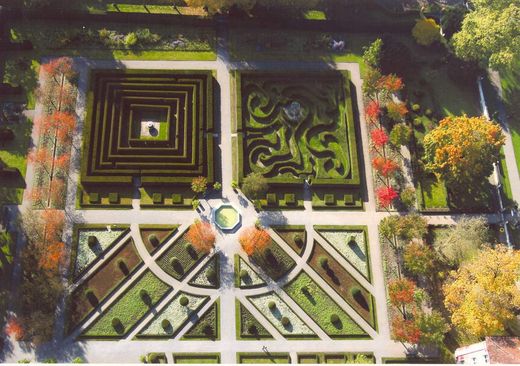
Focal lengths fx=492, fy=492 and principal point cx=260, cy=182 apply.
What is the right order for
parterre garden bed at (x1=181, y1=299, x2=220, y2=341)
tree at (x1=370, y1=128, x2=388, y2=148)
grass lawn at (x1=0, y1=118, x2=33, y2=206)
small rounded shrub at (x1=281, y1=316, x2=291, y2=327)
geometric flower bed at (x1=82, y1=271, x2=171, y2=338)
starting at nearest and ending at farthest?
1. geometric flower bed at (x1=82, y1=271, x2=171, y2=338)
2. parterre garden bed at (x1=181, y1=299, x2=220, y2=341)
3. small rounded shrub at (x1=281, y1=316, x2=291, y2=327)
4. grass lawn at (x1=0, y1=118, x2=33, y2=206)
5. tree at (x1=370, y1=128, x2=388, y2=148)

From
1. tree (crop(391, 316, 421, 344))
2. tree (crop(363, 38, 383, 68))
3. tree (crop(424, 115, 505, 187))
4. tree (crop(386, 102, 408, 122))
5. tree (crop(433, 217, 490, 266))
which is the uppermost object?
tree (crop(363, 38, 383, 68))

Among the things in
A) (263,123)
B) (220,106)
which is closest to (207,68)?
(220,106)

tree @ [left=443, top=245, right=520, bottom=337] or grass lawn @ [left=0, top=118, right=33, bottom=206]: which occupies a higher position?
grass lawn @ [left=0, top=118, right=33, bottom=206]

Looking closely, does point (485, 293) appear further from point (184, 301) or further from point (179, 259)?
point (179, 259)

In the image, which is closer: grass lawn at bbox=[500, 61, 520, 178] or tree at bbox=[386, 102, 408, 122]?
tree at bbox=[386, 102, 408, 122]

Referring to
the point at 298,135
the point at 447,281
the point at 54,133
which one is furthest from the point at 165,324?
the point at 447,281

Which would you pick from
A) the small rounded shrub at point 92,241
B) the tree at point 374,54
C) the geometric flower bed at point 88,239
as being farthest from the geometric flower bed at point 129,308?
the tree at point 374,54

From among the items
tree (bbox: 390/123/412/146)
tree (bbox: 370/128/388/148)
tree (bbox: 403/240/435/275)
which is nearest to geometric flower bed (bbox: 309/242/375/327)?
tree (bbox: 403/240/435/275)

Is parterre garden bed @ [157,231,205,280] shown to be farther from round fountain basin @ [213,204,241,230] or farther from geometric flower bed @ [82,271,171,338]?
round fountain basin @ [213,204,241,230]
